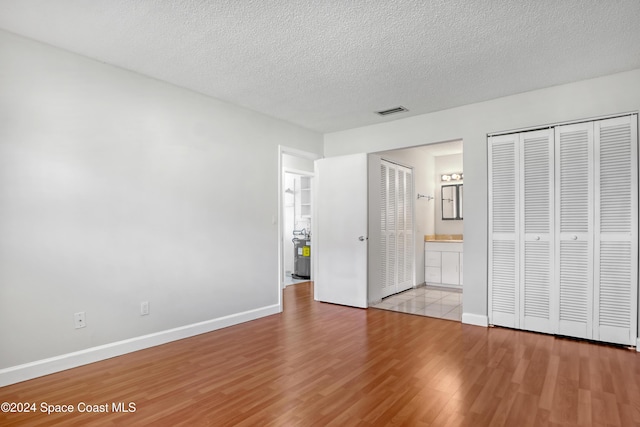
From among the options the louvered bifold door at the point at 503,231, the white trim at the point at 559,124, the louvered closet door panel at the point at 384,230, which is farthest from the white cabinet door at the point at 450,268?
the white trim at the point at 559,124

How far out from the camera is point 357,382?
266 cm

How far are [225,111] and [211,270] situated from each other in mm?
1873

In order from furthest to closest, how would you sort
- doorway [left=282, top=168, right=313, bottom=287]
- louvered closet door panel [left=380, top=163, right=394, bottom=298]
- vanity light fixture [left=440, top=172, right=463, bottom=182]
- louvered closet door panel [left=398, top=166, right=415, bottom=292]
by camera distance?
doorway [left=282, top=168, right=313, bottom=287]
vanity light fixture [left=440, top=172, right=463, bottom=182]
louvered closet door panel [left=398, top=166, right=415, bottom=292]
louvered closet door panel [left=380, top=163, right=394, bottom=298]

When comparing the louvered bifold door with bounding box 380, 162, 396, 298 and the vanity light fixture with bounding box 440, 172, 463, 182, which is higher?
the vanity light fixture with bounding box 440, 172, 463, 182

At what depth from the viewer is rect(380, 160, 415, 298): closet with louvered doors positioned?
5633 millimetres

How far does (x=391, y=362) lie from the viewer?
3051mm

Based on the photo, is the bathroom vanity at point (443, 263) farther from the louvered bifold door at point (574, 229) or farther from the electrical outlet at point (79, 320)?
the electrical outlet at point (79, 320)

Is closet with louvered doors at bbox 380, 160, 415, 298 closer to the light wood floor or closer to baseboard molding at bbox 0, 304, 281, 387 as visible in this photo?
the light wood floor

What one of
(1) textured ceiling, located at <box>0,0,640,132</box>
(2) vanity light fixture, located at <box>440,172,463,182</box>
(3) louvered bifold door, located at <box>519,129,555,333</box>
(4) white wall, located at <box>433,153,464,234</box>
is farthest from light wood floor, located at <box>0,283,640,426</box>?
(2) vanity light fixture, located at <box>440,172,463,182</box>

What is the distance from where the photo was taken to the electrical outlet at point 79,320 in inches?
118

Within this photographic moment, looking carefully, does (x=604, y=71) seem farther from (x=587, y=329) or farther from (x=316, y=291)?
(x=316, y=291)

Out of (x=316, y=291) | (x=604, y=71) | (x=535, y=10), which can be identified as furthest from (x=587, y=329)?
(x=316, y=291)

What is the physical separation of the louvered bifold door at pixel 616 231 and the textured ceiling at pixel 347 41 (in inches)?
26.4

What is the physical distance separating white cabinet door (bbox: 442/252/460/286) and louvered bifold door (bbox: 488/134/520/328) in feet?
8.04
